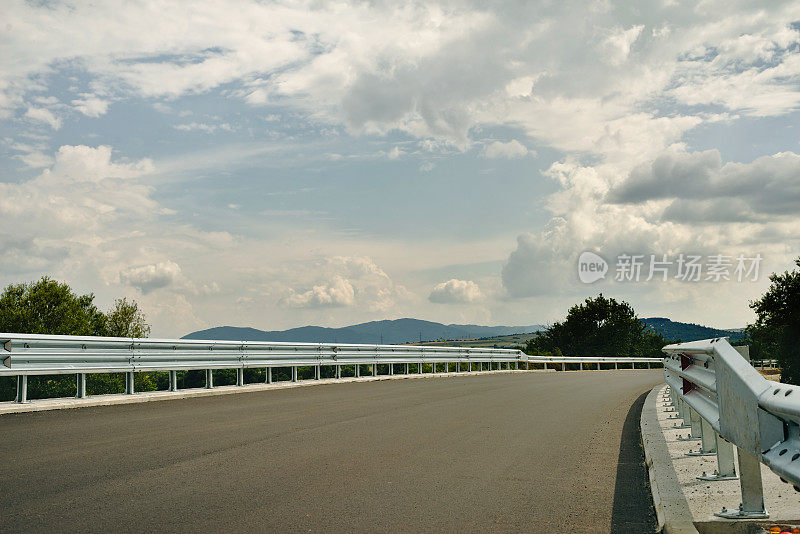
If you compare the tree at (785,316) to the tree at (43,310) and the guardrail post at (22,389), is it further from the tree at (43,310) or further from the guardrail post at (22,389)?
the tree at (43,310)

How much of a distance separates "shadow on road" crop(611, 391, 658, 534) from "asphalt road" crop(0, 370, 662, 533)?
1 centimetres

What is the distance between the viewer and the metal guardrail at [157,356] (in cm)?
1049

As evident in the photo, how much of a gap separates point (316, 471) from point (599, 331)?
101m

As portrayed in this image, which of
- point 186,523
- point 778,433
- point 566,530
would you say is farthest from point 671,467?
point 186,523

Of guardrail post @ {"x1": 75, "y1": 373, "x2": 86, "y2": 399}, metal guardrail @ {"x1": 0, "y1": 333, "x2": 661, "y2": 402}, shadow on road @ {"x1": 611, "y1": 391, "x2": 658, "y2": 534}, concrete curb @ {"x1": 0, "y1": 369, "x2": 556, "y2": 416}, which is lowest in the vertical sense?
shadow on road @ {"x1": 611, "y1": 391, "x2": 658, "y2": 534}

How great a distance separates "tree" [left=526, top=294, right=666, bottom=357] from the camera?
331 feet

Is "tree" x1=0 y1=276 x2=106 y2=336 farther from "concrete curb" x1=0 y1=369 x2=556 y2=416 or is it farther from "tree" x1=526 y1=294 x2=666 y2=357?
"tree" x1=526 y1=294 x2=666 y2=357

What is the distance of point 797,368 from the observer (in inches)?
1818

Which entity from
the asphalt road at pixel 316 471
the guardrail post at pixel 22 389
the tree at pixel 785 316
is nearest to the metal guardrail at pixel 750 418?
the asphalt road at pixel 316 471

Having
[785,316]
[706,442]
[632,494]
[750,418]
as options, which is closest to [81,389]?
[632,494]

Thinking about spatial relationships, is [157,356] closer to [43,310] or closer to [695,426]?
[695,426]

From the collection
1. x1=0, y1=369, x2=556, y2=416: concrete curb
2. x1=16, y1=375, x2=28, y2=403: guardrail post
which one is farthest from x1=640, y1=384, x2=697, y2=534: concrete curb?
x1=16, y1=375, x2=28, y2=403: guardrail post

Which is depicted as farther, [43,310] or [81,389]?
[43,310]

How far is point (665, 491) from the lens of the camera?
5352 millimetres
